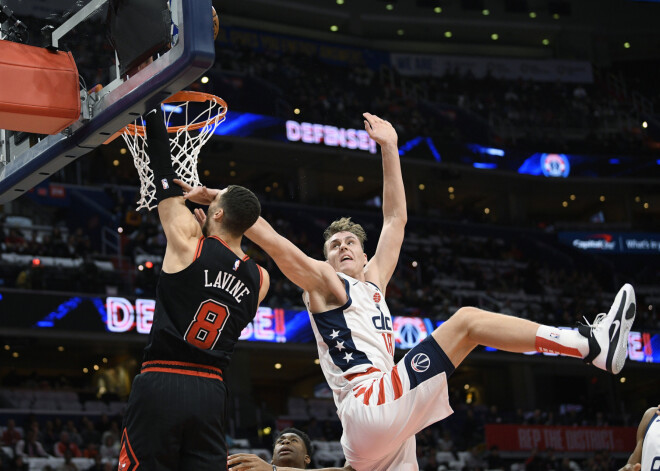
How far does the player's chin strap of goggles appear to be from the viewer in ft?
18.0

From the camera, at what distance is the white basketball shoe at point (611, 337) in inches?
222

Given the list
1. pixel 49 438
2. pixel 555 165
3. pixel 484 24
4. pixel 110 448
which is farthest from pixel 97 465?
pixel 484 24

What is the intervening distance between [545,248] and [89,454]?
68.4 ft

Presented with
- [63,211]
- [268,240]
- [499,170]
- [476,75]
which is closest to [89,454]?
[63,211]

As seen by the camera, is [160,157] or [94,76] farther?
[94,76]

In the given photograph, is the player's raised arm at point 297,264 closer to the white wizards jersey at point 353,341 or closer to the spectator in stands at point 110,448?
the white wizards jersey at point 353,341

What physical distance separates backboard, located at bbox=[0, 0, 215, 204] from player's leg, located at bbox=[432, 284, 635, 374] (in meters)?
2.39

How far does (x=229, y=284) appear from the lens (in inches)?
215

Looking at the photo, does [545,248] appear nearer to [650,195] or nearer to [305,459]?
[650,195]

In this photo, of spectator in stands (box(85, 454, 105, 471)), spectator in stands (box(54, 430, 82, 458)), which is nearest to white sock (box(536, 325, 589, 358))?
spectator in stands (box(85, 454, 105, 471))

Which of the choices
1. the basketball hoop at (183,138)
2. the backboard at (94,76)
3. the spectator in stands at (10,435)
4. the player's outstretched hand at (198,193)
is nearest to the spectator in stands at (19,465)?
the spectator in stands at (10,435)

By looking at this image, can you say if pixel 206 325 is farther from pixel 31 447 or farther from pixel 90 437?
pixel 90 437

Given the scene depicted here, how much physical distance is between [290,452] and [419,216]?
25.5 meters

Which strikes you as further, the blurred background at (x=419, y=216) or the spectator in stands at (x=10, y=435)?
the blurred background at (x=419, y=216)
